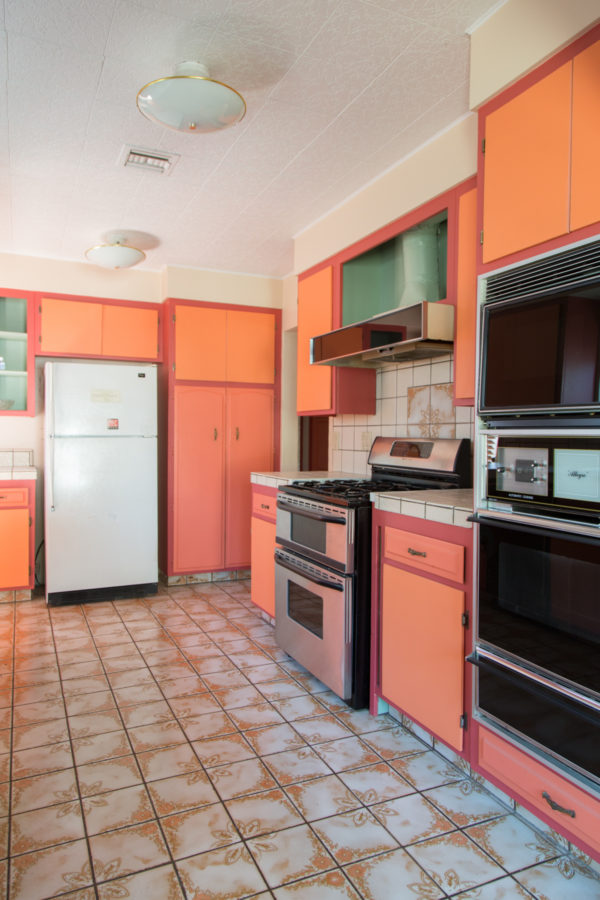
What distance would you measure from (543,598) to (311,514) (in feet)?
4.15

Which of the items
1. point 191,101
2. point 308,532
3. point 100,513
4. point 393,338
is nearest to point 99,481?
point 100,513

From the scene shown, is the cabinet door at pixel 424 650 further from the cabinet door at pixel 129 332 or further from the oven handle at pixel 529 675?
→ the cabinet door at pixel 129 332

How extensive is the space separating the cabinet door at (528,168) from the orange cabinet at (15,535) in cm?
334

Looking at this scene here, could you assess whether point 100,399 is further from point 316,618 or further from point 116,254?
point 316,618

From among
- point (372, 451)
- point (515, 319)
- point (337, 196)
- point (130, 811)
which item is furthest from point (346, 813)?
point (337, 196)

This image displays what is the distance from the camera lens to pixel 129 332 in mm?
4426

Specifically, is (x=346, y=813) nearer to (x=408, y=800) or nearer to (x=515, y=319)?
(x=408, y=800)

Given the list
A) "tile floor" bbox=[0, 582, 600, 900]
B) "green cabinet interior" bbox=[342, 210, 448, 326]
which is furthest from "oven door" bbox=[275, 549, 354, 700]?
"green cabinet interior" bbox=[342, 210, 448, 326]

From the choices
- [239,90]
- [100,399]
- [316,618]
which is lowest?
[316,618]

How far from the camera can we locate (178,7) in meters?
1.74

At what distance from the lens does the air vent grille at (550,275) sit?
1.46 m

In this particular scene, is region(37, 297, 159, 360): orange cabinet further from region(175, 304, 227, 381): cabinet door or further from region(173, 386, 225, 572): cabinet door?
region(173, 386, 225, 572): cabinet door

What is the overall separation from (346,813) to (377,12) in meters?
2.38

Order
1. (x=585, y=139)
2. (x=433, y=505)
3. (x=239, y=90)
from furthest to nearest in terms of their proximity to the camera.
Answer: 1. (x=239, y=90)
2. (x=433, y=505)
3. (x=585, y=139)
